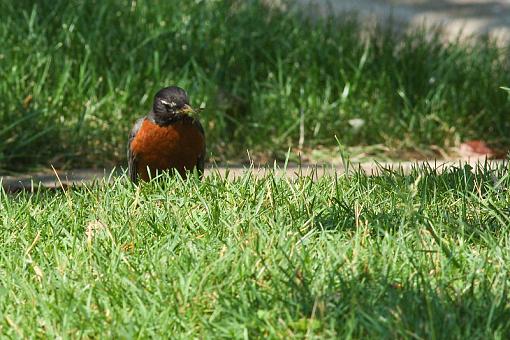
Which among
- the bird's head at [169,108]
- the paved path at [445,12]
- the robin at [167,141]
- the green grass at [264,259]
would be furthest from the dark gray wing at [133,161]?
the paved path at [445,12]

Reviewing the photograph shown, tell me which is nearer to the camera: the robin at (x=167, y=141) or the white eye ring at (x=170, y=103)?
the robin at (x=167, y=141)

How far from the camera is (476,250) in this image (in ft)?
12.7

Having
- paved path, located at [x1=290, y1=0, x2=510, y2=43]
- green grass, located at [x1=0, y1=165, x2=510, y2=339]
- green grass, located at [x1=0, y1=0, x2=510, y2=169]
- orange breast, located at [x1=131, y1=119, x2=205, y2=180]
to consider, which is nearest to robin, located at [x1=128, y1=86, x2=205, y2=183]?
orange breast, located at [x1=131, y1=119, x2=205, y2=180]

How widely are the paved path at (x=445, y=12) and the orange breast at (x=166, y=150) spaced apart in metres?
3.88

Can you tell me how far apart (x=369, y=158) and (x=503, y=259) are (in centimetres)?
329

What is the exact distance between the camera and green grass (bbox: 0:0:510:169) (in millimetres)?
6871

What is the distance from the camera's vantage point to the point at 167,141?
227 inches

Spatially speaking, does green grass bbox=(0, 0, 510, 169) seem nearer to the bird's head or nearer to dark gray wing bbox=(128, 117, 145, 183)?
dark gray wing bbox=(128, 117, 145, 183)

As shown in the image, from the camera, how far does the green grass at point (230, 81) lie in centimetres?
687

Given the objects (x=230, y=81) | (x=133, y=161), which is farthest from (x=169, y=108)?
(x=230, y=81)

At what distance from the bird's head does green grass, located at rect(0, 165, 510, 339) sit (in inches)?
39.7

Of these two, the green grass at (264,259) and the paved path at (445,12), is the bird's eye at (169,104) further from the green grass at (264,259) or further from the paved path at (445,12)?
the paved path at (445,12)

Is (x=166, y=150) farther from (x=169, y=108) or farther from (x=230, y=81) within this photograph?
(x=230, y=81)

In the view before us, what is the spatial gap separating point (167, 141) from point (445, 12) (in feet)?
17.6
